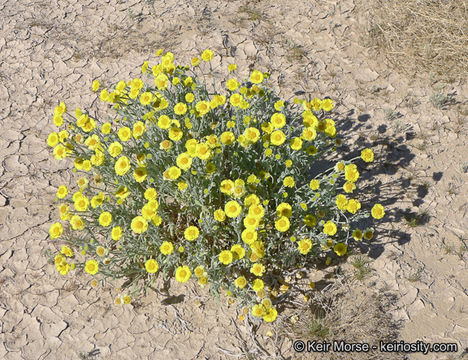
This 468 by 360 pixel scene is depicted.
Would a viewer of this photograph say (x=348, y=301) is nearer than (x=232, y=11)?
Yes

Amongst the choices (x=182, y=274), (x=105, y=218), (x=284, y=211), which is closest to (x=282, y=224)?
(x=284, y=211)

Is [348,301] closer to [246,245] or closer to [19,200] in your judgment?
[246,245]

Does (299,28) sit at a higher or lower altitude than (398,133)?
higher

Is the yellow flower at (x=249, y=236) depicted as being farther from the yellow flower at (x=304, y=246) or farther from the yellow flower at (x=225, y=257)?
the yellow flower at (x=304, y=246)

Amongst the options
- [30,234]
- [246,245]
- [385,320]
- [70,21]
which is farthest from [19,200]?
[385,320]

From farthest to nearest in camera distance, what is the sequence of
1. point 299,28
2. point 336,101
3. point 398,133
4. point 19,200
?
point 299,28 → point 336,101 → point 398,133 → point 19,200

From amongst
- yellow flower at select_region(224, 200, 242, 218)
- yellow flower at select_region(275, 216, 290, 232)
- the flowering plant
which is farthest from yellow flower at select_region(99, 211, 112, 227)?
yellow flower at select_region(275, 216, 290, 232)
